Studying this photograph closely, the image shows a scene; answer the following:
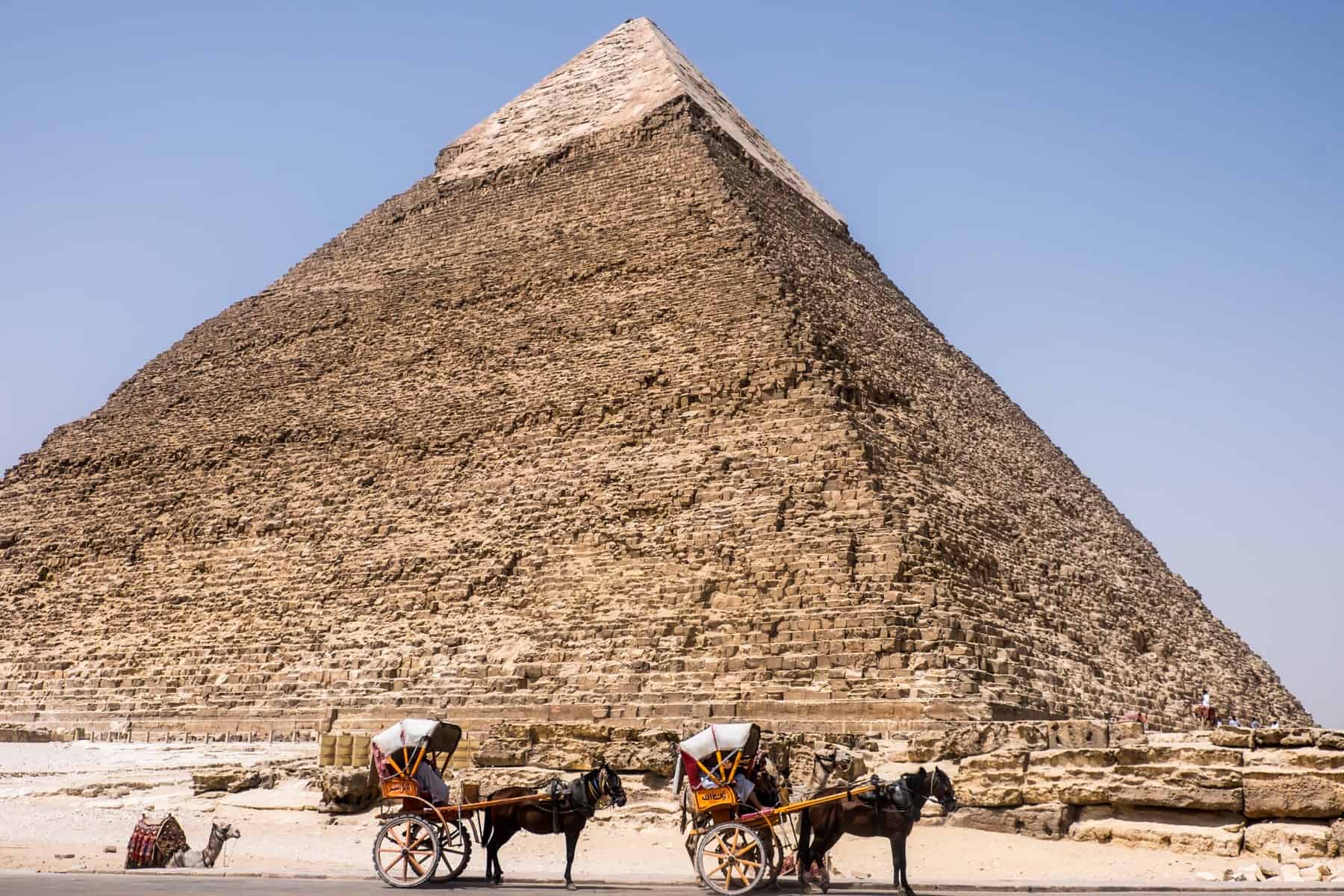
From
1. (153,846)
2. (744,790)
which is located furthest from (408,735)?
(153,846)

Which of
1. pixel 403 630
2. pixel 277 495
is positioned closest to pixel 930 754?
pixel 403 630

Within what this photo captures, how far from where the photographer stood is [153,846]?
815 centimetres

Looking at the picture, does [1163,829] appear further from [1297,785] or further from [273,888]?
[273,888]

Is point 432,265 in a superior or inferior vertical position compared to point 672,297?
superior

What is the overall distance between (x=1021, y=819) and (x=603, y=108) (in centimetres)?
2184

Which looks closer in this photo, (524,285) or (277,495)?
(277,495)

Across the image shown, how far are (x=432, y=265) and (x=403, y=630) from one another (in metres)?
9.84

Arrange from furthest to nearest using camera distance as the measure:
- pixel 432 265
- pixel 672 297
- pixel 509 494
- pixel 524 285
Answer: pixel 432 265 → pixel 524 285 → pixel 672 297 → pixel 509 494

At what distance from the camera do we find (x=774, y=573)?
15477 millimetres

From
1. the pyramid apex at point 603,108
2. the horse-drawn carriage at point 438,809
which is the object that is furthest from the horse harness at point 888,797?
the pyramid apex at point 603,108

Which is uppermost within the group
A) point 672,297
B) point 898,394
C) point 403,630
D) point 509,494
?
point 672,297

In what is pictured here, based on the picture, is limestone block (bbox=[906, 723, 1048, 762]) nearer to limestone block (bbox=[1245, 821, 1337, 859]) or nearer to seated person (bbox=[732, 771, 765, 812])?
limestone block (bbox=[1245, 821, 1337, 859])

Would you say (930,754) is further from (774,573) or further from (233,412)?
(233,412)

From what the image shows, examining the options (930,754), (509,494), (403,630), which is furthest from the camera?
(509,494)
